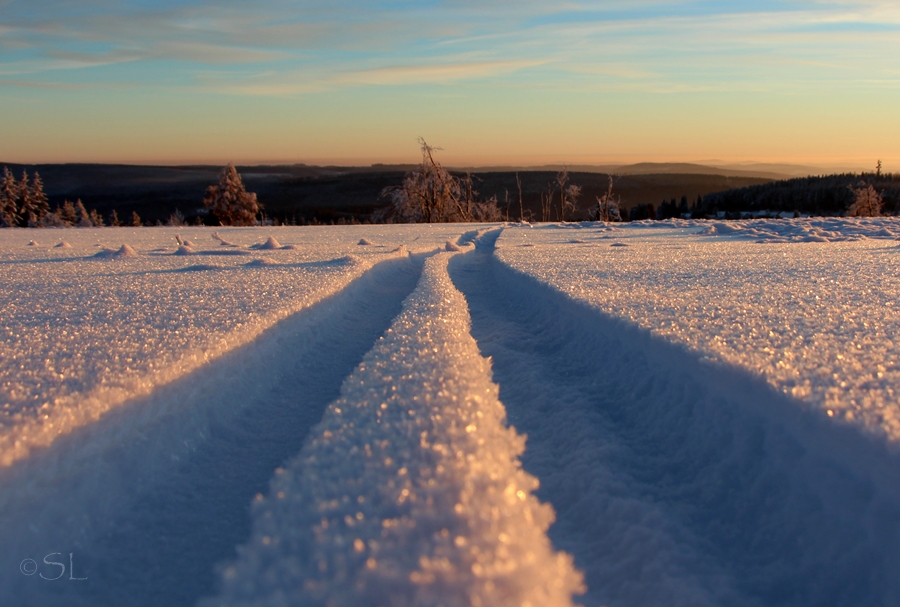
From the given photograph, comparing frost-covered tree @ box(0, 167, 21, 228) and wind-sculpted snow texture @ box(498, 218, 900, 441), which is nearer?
wind-sculpted snow texture @ box(498, 218, 900, 441)

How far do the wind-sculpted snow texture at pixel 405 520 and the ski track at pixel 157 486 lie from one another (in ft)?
1.47

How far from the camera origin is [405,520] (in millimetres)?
1413

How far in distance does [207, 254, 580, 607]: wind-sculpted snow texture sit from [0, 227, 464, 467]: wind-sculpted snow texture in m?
1.00

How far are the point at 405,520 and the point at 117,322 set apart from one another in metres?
3.20

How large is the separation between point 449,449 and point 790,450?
117cm

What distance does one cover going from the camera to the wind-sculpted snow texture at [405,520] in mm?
1236

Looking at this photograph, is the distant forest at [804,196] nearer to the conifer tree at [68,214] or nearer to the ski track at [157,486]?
the conifer tree at [68,214]

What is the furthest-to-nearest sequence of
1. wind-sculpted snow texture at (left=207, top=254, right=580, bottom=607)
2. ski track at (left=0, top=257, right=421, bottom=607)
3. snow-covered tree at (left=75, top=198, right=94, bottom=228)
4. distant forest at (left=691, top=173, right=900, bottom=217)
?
distant forest at (left=691, top=173, right=900, bottom=217) → snow-covered tree at (left=75, top=198, right=94, bottom=228) → ski track at (left=0, top=257, right=421, bottom=607) → wind-sculpted snow texture at (left=207, top=254, right=580, bottom=607)

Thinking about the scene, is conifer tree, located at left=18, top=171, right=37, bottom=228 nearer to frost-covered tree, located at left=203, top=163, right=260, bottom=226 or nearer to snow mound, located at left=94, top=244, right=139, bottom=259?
frost-covered tree, located at left=203, top=163, right=260, bottom=226

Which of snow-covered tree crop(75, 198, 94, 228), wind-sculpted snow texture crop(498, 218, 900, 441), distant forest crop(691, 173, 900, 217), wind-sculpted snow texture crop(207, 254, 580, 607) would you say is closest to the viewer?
wind-sculpted snow texture crop(207, 254, 580, 607)

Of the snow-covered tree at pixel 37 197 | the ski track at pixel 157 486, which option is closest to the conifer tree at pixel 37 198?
the snow-covered tree at pixel 37 197

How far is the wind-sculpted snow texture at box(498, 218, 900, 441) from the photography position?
2.13 m

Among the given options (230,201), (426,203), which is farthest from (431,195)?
(230,201)

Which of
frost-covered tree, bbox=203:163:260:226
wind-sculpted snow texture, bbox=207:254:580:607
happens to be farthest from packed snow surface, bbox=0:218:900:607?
frost-covered tree, bbox=203:163:260:226
